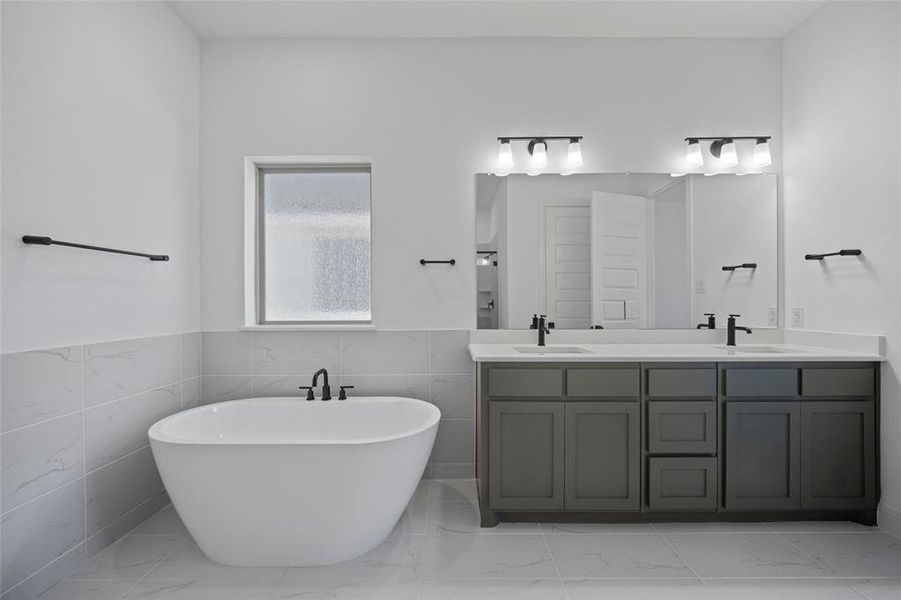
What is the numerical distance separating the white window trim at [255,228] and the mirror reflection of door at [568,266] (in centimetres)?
111

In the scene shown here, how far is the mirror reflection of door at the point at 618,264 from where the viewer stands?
2660 mm

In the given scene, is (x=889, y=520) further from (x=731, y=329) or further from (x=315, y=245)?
(x=315, y=245)

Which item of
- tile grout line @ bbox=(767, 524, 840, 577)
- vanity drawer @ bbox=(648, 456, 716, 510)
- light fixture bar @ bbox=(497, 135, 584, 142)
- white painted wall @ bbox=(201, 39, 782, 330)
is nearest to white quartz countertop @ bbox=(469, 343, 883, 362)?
vanity drawer @ bbox=(648, 456, 716, 510)

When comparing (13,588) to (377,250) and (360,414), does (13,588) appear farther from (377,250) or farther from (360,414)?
(377,250)

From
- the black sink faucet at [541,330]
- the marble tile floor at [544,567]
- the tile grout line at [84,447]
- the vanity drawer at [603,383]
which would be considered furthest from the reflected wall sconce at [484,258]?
the tile grout line at [84,447]

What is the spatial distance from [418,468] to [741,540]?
1.48m

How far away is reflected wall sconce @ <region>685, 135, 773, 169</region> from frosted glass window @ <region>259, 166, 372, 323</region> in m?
1.98

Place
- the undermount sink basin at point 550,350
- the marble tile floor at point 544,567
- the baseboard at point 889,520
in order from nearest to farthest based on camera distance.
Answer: the marble tile floor at point 544,567 → the baseboard at point 889,520 → the undermount sink basin at point 550,350

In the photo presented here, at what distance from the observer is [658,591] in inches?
65.4

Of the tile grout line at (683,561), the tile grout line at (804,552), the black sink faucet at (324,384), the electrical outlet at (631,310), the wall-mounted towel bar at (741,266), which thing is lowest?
the tile grout line at (683,561)

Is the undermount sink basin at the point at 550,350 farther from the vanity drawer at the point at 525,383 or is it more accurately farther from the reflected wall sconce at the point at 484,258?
the reflected wall sconce at the point at 484,258

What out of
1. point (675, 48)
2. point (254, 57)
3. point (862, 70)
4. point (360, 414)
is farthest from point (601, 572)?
point (254, 57)

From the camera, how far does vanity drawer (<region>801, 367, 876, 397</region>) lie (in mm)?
2113

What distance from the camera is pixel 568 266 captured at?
265 cm
